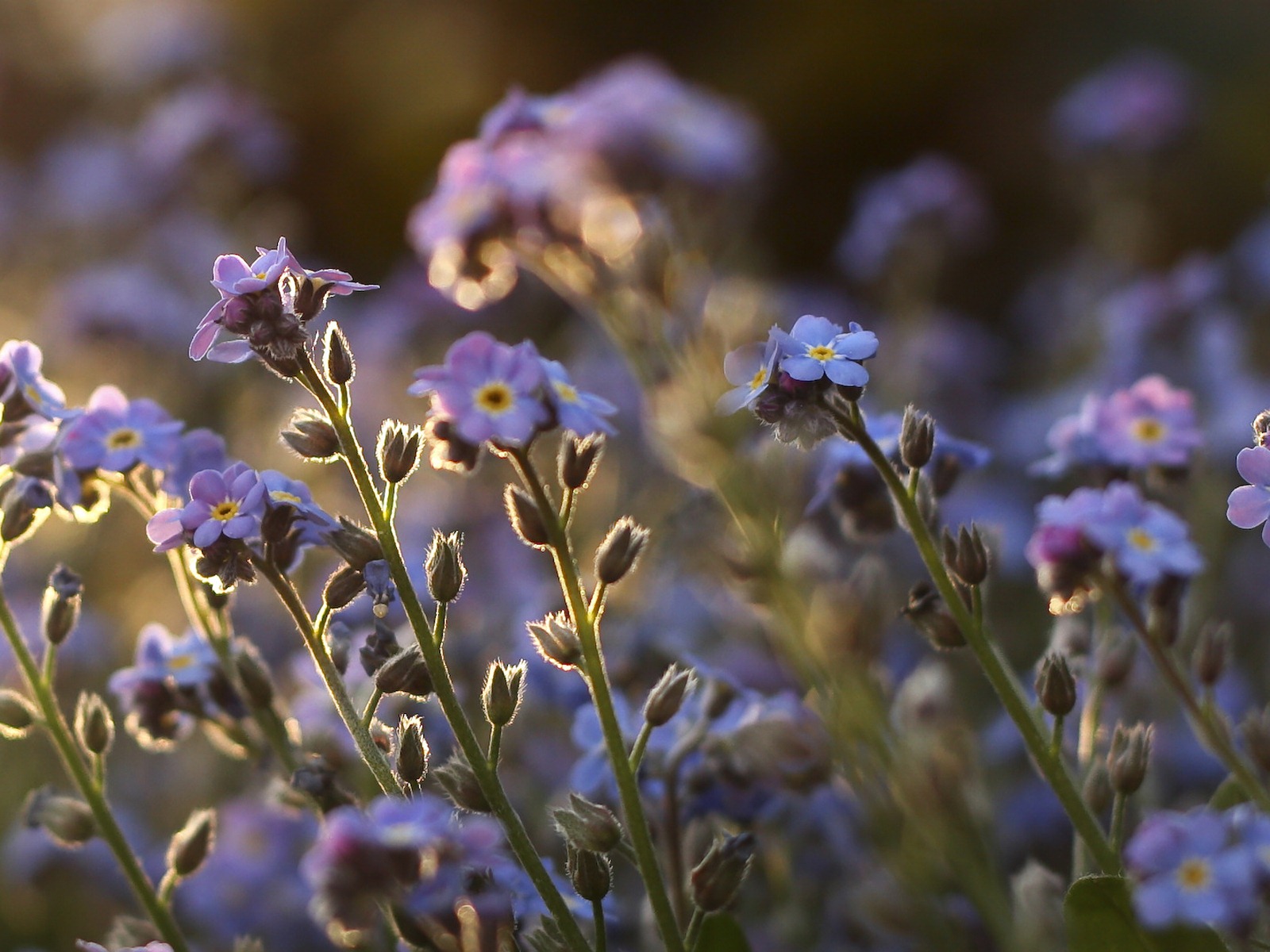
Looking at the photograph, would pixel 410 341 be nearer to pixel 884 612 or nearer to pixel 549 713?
pixel 549 713

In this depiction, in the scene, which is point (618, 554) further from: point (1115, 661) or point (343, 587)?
point (1115, 661)

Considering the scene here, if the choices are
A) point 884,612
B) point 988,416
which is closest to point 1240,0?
point 988,416

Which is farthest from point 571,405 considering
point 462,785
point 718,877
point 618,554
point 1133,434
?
point 1133,434

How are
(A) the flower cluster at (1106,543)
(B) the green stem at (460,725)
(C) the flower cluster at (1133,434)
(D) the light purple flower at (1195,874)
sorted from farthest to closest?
1. (C) the flower cluster at (1133,434)
2. (A) the flower cluster at (1106,543)
3. (B) the green stem at (460,725)
4. (D) the light purple flower at (1195,874)

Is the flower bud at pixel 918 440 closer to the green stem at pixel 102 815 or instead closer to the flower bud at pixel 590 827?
the flower bud at pixel 590 827

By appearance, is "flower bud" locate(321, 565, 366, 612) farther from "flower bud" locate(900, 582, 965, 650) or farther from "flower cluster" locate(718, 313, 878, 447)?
"flower bud" locate(900, 582, 965, 650)

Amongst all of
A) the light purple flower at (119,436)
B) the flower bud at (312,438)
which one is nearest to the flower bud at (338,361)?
the flower bud at (312,438)
